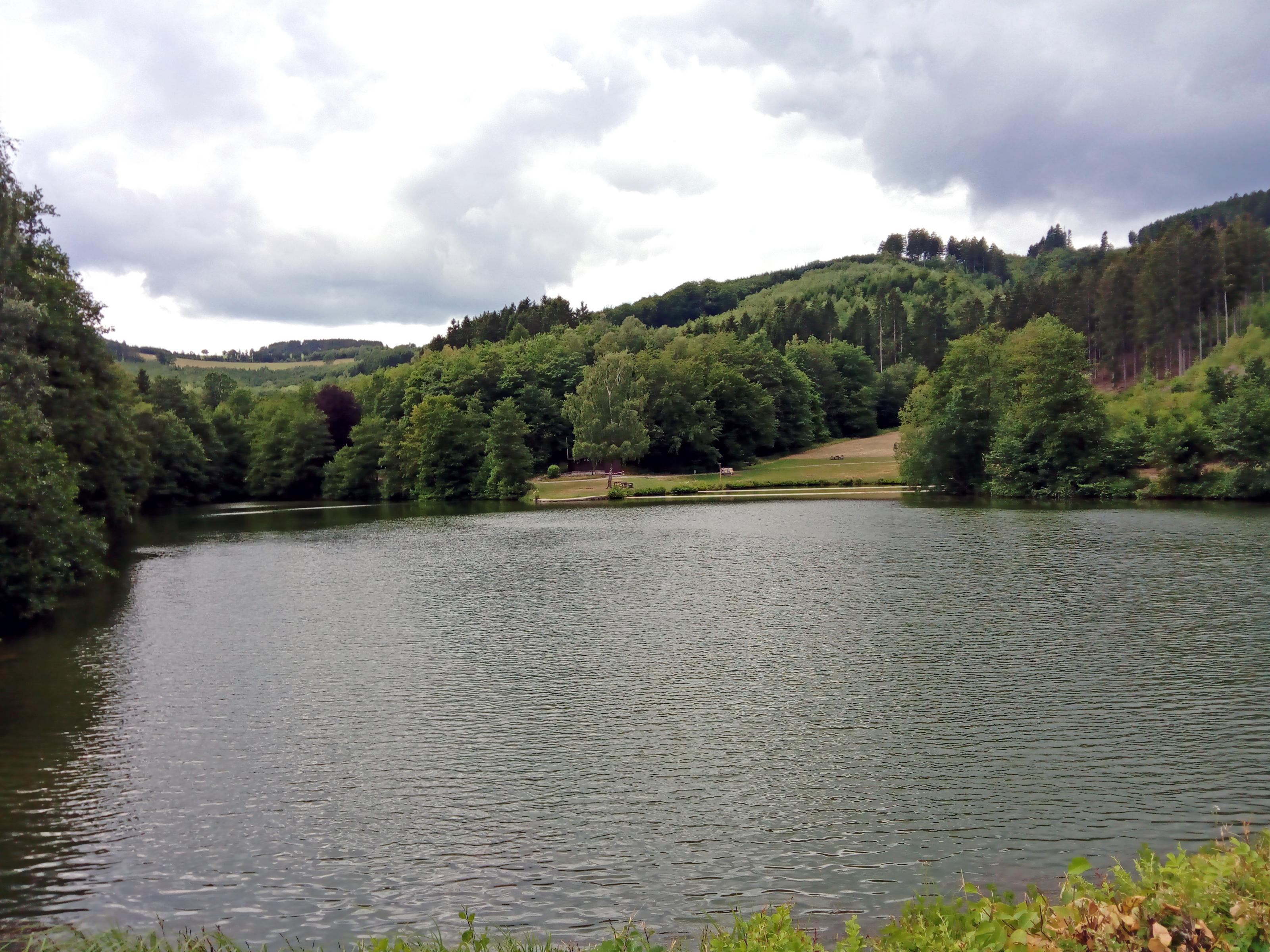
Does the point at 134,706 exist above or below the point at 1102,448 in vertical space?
below

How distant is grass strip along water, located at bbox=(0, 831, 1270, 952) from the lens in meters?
6.37

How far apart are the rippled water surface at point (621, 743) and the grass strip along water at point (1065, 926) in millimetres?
1357

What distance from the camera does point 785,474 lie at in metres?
99.7

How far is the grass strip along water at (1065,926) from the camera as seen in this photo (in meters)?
6.37

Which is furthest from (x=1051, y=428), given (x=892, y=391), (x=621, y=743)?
(x=892, y=391)

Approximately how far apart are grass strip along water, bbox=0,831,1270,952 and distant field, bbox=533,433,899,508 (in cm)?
8029

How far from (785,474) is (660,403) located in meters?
19.3

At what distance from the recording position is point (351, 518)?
243 ft

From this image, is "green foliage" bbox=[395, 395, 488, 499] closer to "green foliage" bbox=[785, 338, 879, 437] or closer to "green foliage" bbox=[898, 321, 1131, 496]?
"green foliage" bbox=[898, 321, 1131, 496]

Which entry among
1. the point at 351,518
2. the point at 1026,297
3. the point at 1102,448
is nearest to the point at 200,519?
the point at 351,518

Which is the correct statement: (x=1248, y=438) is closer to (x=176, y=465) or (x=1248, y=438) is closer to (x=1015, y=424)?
(x=1015, y=424)

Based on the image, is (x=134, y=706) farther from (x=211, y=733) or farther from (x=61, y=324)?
(x=61, y=324)

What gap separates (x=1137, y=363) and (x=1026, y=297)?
3033 cm

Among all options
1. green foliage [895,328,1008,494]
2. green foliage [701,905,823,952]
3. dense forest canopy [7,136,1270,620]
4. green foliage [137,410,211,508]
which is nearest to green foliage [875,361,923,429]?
dense forest canopy [7,136,1270,620]
